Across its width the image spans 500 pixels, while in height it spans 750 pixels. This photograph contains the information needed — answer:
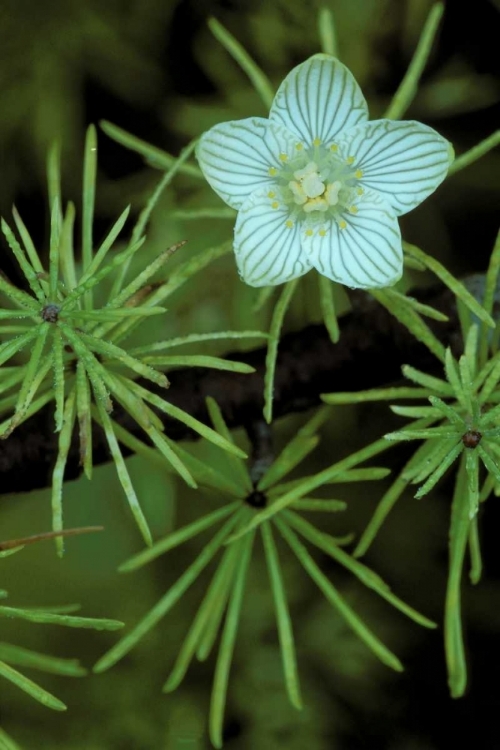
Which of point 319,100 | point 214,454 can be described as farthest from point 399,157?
point 214,454

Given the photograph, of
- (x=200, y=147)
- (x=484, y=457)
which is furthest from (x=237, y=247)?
(x=484, y=457)

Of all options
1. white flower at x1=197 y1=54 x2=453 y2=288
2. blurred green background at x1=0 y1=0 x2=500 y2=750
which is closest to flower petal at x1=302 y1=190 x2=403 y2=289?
white flower at x1=197 y1=54 x2=453 y2=288

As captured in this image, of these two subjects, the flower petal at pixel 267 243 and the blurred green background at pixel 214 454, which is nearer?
the flower petal at pixel 267 243

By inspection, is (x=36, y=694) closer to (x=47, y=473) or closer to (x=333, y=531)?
(x=47, y=473)

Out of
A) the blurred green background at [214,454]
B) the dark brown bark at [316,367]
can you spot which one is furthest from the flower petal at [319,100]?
the blurred green background at [214,454]

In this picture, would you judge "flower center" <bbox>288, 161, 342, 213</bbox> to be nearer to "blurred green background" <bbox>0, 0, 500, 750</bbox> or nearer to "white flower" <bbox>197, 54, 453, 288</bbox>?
"white flower" <bbox>197, 54, 453, 288</bbox>

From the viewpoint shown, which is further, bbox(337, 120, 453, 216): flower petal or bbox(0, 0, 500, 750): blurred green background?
bbox(0, 0, 500, 750): blurred green background

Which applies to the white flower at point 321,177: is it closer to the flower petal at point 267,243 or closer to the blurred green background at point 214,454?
the flower petal at point 267,243

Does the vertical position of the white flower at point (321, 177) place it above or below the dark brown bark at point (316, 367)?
above
